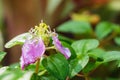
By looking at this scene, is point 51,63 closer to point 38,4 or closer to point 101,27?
point 101,27

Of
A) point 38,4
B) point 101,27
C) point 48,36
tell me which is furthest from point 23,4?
point 48,36

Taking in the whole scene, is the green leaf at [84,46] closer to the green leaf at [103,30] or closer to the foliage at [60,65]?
the foliage at [60,65]

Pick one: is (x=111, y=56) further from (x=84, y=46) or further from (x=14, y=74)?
(x=14, y=74)

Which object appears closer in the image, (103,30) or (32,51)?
(32,51)

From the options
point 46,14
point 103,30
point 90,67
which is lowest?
point 90,67

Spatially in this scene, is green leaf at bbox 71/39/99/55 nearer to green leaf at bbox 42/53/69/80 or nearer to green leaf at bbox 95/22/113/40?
green leaf at bbox 42/53/69/80

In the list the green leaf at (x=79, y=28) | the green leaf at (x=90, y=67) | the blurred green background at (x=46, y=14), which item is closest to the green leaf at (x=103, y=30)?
the green leaf at (x=79, y=28)

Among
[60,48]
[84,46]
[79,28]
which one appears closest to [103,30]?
[79,28]
